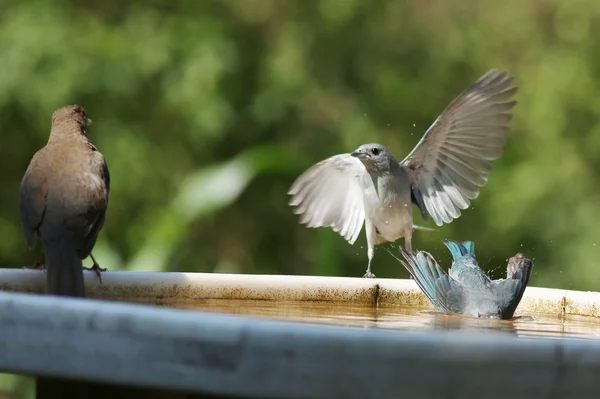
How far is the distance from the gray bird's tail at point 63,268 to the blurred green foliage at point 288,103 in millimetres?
4198

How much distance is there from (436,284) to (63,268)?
4.30 feet

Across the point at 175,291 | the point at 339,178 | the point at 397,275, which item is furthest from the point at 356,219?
the point at 397,275

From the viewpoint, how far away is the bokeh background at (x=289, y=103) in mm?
8352

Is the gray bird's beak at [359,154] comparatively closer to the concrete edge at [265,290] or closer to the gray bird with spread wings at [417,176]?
the gray bird with spread wings at [417,176]

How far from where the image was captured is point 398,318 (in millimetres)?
3359

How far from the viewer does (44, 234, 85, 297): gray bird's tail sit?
3.07 m

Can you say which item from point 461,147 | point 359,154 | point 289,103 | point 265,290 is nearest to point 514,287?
point 265,290

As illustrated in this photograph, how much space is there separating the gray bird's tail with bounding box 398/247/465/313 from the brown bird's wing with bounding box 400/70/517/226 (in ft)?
5.79

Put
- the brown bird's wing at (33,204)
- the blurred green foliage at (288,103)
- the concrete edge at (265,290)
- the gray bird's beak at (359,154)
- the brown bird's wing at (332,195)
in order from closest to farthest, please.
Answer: the concrete edge at (265,290), the brown bird's wing at (33,204), the gray bird's beak at (359,154), the brown bird's wing at (332,195), the blurred green foliage at (288,103)

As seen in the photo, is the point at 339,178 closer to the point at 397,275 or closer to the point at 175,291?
the point at 175,291

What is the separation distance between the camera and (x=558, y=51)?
9.01 m

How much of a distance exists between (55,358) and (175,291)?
1723 mm

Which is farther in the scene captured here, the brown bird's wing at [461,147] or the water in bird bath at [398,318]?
the brown bird's wing at [461,147]

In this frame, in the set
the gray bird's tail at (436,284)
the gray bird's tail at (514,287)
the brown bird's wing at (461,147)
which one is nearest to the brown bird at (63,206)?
the gray bird's tail at (436,284)
